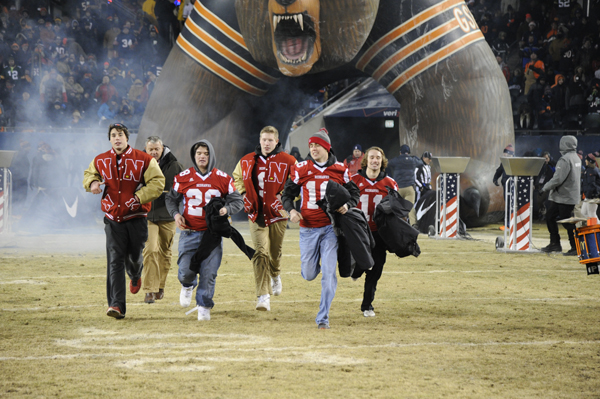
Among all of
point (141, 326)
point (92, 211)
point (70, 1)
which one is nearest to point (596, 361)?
point (141, 326)

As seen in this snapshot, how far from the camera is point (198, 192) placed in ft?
21.9

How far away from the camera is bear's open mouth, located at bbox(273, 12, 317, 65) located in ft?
43.4

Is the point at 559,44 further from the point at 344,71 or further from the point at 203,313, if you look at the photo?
the point at 203,313

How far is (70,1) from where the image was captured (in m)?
24.9

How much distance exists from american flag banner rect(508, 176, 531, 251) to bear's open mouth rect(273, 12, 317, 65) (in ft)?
14.5

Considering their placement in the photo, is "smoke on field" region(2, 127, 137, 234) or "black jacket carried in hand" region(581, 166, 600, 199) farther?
"smoke on field" region(2, 127, 137, 234)

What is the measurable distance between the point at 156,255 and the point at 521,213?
21.6 feet

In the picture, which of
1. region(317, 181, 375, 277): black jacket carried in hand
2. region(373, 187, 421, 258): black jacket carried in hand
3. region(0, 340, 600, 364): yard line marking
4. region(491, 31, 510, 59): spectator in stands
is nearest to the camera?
region(0, 340, 600, 364): yard line marking

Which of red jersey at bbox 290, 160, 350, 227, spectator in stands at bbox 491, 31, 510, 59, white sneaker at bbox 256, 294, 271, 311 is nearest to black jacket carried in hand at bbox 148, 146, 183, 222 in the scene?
white sneaker at bbox 256, 294, 271, 311

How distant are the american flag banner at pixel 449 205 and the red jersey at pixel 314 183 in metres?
7.89

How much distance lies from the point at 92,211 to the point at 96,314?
35.3ft

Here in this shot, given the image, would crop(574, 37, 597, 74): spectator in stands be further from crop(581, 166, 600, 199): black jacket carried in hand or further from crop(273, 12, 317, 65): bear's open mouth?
crop(273, 12, 317, 65): bear's open mouth

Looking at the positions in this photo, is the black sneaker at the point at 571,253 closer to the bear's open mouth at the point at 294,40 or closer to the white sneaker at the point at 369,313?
the bear's open mouth at the point at 294,40

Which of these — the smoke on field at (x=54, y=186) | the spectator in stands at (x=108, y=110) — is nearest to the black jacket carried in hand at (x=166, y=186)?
the smoke on field at (x=54, y=186)
